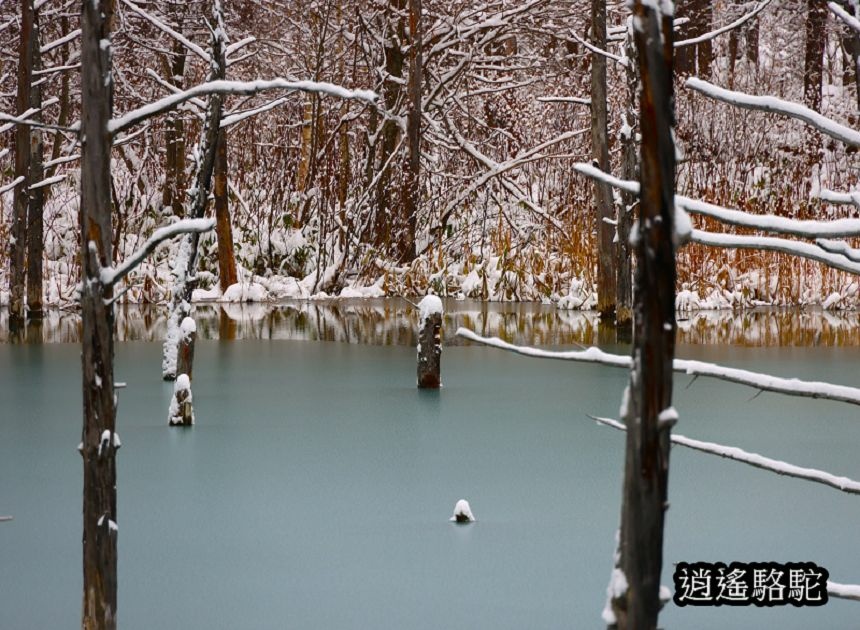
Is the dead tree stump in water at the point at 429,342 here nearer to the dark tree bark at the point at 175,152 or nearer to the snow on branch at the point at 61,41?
the snow on branch at the point at 61,41

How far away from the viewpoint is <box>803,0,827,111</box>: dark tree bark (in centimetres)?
2100

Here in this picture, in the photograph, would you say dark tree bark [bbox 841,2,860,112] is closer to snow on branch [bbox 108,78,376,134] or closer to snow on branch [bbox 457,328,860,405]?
snow on branch [bbox 108,78,376,134]

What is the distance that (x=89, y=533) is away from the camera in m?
3.15

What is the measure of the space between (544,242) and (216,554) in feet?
36.4

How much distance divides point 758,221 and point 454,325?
11.4m

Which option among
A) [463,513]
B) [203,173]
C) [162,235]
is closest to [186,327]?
[203,173]

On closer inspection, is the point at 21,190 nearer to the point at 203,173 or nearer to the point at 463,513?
the point at 203,173

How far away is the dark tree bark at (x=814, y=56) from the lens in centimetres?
2100

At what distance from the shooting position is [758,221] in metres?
1.62

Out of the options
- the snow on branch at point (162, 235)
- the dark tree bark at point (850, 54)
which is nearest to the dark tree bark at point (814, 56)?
the dark tree bark at point (850, 54)

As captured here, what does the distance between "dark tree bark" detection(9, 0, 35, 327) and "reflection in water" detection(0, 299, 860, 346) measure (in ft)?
0.90

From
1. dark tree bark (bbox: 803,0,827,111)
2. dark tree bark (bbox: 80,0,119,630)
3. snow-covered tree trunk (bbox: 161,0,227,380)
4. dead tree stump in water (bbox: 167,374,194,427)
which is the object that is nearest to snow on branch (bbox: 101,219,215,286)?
dark tree bark (bbox: 80,0,119,630)

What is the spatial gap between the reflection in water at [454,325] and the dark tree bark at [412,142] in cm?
146

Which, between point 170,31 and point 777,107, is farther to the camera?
point 170,31
